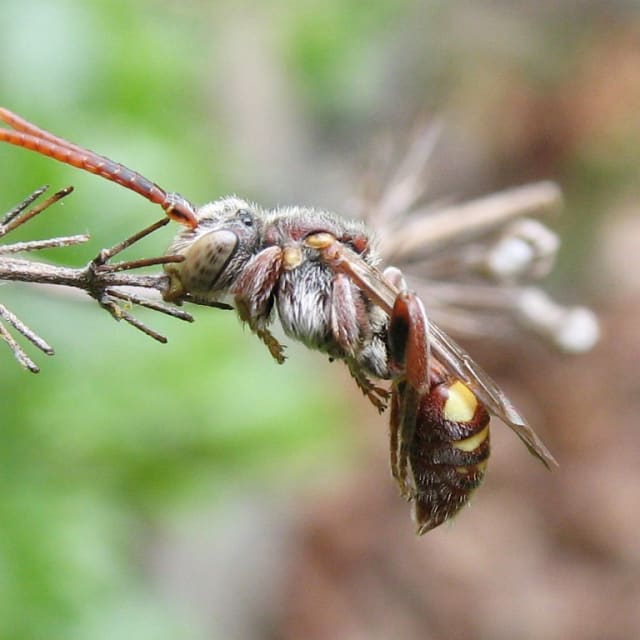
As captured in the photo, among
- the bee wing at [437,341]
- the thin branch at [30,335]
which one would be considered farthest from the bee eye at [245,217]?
the thin branch at [30,335]

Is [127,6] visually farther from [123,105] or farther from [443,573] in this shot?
[443,573]

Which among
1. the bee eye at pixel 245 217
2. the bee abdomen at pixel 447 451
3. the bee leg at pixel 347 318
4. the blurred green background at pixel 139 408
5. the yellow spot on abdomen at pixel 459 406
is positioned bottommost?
the blurred green background at pixel 139 408

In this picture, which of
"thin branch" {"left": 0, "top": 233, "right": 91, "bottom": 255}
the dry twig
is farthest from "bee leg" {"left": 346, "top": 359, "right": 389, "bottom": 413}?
"thin branch" {"left": 0, "top": 233, "right": 91, "bottom": 255}

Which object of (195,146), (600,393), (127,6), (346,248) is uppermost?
(346,248)

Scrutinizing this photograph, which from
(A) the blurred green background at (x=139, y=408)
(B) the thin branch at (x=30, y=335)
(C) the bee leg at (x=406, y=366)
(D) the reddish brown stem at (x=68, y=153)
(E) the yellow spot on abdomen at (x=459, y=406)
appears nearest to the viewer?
(B) the thin branch at (x=30, y=335)

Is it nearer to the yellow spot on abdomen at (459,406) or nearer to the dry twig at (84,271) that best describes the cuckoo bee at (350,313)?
the yellow spot on abdomen at (459,406)

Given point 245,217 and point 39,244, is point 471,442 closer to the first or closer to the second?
point 245,217

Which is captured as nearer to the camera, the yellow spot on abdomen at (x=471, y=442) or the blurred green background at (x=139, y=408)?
the yellow spot on abdomen at (x=471, y=442)

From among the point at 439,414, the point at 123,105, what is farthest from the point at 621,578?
the point at 439,414
